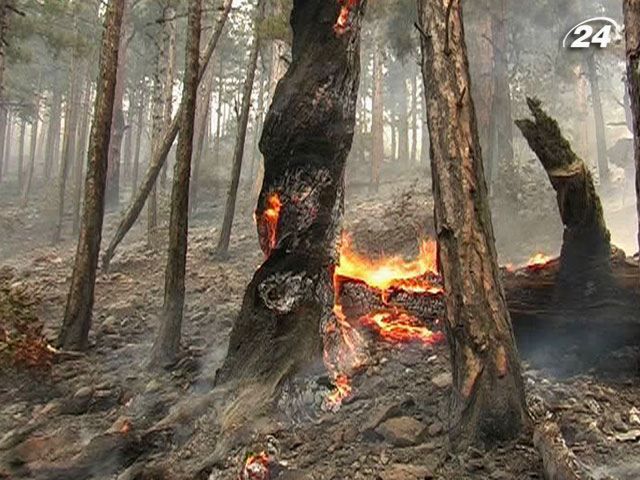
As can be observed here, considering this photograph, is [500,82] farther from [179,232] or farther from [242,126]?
[179,232]

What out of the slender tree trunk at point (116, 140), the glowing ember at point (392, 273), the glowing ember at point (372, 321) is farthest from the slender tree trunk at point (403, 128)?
the glowing ember at point (372, 321)

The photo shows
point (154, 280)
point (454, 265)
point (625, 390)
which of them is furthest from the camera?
point (154, 280)

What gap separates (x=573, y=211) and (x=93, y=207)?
6.90 metres

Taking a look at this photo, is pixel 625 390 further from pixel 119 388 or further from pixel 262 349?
pixel 119 388

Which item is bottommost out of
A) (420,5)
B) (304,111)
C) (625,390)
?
(625,390)

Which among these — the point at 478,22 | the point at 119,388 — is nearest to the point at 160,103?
the point at 478,22

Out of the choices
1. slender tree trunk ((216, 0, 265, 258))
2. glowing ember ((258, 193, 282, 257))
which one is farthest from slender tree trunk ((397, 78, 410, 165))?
glowing ember ((258, 193, 282, 257))

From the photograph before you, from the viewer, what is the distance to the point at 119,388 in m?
7.16

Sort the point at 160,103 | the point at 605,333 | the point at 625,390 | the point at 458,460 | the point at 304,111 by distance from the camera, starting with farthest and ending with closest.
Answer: the point at 160,103 < the point at 304,111 < the point at 605,333 < the point at 625,390 < the point at 458,460

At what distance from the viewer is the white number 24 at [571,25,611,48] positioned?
16.2m

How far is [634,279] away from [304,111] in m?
4.51

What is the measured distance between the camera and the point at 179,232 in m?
7.91

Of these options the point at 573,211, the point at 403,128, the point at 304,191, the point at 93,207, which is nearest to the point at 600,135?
the point at 403,128

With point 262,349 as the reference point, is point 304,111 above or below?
above
